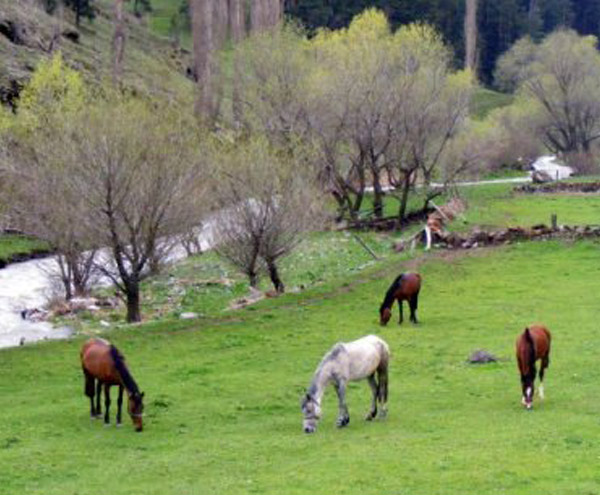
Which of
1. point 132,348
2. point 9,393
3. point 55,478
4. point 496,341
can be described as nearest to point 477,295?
point 496,341

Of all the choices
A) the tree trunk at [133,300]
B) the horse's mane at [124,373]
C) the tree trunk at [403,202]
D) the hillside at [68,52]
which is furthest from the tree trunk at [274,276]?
the hillside at [68,52]

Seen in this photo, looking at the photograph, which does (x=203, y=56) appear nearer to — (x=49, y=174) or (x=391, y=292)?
(x=49, y=174)

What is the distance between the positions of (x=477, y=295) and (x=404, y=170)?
1856 cm

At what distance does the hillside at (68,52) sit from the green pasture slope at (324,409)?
2610 centimetres

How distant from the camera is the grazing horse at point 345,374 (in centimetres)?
1897

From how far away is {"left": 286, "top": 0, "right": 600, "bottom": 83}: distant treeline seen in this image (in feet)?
376

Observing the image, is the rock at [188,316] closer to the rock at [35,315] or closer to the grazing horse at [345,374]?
the rock at [35,315]

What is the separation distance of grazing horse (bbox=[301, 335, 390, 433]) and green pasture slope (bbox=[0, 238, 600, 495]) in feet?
1.25

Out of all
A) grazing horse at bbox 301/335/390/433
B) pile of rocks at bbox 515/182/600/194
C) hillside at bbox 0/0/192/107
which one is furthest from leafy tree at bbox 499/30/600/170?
grazing horse at bbox 301/335/390/433

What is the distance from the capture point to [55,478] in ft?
55.3

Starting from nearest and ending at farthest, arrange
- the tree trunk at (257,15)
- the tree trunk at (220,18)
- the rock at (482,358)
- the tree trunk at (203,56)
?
the rock at (482,358) → the tree trunk at (203,56) → the tree trunk at (257,15) → the tree trunk at (220,18)

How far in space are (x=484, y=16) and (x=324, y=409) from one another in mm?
113989

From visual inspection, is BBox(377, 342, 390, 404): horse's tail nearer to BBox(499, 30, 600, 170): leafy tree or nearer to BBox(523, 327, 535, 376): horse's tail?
BBox(523, 327, 535, 376): horse's tail

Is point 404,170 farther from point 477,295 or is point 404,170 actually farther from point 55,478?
point 55,478
